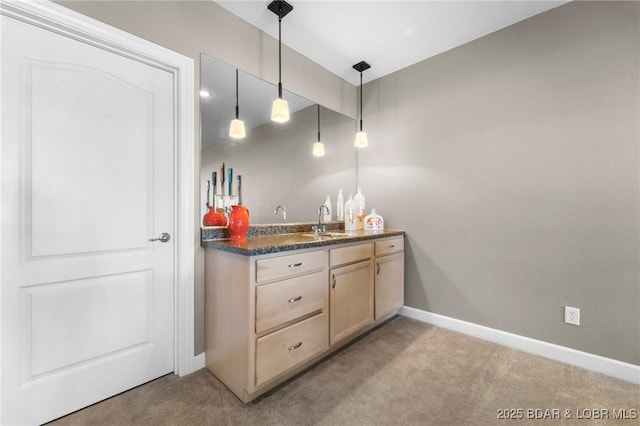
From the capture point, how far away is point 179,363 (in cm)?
173

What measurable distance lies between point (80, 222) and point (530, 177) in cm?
292

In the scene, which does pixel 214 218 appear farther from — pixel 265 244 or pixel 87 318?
pixel 87 318

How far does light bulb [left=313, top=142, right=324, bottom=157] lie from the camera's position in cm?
282

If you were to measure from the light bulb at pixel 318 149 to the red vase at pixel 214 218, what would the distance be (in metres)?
1.26

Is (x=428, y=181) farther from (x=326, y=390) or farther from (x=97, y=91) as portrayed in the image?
(x=97, y=91)

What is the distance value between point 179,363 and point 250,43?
229cm

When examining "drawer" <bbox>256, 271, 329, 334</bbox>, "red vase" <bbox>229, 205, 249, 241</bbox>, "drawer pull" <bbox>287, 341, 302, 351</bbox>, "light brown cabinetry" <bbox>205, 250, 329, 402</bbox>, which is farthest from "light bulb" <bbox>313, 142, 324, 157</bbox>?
"drawer pull" <bbox>287, 341, 302, 351</bbox>

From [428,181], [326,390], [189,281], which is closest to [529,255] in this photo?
[428,181]

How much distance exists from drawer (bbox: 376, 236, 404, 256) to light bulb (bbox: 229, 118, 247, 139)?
1397 mm

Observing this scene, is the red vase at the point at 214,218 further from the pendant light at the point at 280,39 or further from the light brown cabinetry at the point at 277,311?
the pendant light at the point at 280,39

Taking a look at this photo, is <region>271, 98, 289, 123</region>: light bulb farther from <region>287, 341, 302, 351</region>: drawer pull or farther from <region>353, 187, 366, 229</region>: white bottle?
<region>287, 341, 302, 351</region>: drawer pull

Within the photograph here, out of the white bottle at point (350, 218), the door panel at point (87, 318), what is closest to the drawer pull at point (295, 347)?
→ the door panel at point (87, 318)

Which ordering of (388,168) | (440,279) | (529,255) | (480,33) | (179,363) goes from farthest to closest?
(388,168) → (440,279) → (480,33) → (529,255) → (179,363)

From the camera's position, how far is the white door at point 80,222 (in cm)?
128
